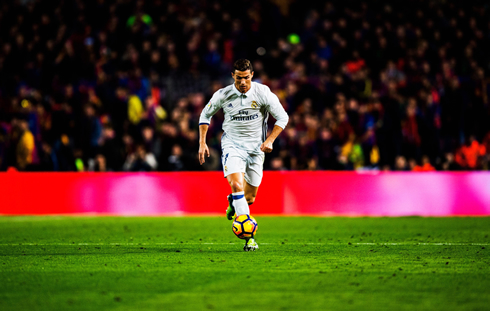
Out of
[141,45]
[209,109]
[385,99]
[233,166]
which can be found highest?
[141,45]

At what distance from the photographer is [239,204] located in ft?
28.6

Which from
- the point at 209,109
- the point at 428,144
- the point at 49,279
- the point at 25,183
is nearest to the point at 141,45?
the point at 25,183

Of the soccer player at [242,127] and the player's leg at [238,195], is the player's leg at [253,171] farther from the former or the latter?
the player's leg at [238,195]

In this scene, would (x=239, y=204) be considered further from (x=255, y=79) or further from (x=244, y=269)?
(x=255, y=79)

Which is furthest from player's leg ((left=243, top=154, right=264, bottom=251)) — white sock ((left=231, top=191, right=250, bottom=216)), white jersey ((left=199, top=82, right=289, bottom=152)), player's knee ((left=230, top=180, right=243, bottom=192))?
white sock ((left=231, top=191, right=250, bottom=216))

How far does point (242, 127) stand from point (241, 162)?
0.48 metres

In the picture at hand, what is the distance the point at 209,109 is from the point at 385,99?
9708mm

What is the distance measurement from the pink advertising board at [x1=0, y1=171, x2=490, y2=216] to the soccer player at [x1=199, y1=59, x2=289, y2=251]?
21.3ft

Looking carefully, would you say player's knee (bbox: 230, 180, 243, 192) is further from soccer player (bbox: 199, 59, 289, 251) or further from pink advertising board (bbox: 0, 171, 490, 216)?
pink advertising board (bbox: 0, 171, 490, 216)

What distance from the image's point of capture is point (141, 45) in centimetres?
→ 2134

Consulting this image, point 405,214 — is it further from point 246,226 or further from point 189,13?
point 189,13

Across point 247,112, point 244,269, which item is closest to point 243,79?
point 247,112

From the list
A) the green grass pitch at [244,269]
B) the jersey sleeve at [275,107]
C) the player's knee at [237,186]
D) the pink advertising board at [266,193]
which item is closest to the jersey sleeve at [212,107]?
the jersey sleeve at [275,107]

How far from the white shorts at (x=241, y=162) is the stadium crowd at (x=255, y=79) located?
748cm
